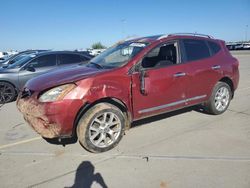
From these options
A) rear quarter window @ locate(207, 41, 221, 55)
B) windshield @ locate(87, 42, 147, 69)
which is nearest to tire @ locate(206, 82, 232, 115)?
rear quarter window @ locate(207, 41, 221, 55)

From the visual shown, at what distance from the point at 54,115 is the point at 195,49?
3085mm

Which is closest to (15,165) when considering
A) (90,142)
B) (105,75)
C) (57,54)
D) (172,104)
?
(90,142)

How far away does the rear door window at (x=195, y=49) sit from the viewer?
15.7ft

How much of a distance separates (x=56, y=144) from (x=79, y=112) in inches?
38.0

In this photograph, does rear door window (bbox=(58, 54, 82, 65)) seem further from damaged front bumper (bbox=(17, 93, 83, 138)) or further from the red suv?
damaged front bumper (bbox=(17, 93, 83, 138))

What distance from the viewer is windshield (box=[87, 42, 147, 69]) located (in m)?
4.24

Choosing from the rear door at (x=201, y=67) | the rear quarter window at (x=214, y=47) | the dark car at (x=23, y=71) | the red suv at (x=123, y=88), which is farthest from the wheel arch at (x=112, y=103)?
the dark car at (x=23, y=71)

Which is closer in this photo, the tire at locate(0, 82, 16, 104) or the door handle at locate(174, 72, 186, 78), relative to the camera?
the door handle at locate(174, 72, 186, 78)

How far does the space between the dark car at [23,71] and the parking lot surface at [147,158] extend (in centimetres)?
305

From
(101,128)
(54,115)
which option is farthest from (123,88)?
(54,115)

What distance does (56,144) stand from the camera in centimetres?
420

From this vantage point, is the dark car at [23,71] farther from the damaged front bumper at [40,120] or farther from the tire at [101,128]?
the tire at [101,128]

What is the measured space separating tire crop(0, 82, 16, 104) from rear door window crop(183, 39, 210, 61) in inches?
225

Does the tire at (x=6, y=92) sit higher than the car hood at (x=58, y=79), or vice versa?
the car hood at (x=58, y=79)
